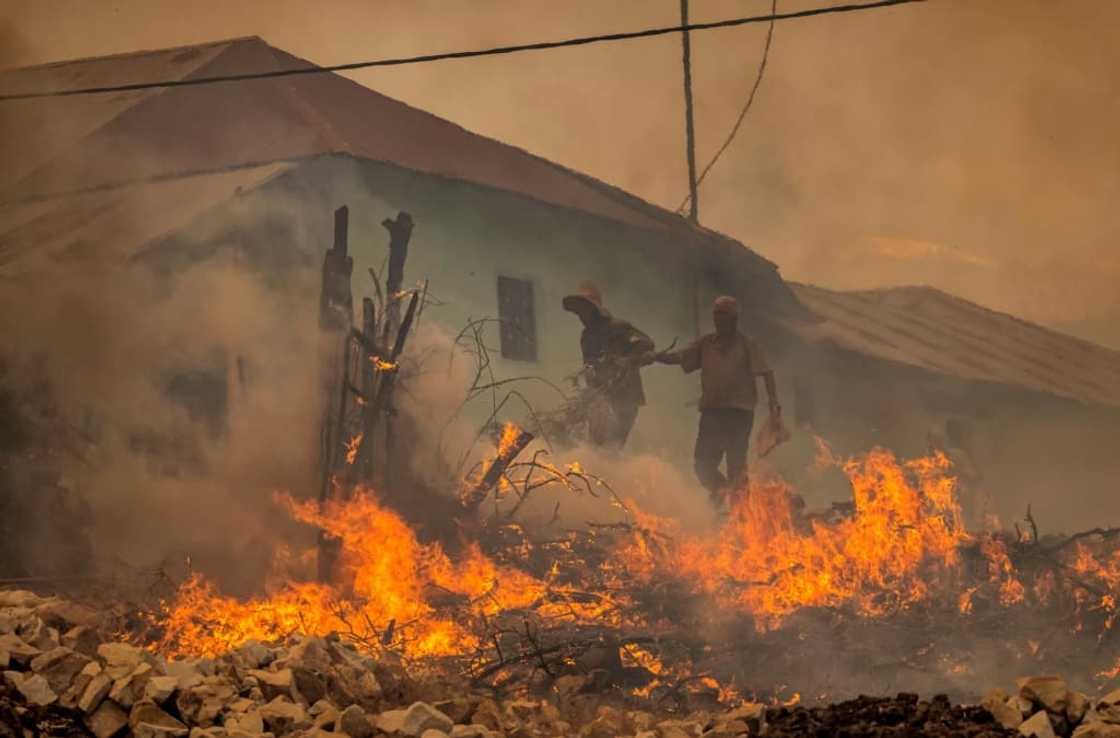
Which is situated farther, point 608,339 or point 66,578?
point 608,339

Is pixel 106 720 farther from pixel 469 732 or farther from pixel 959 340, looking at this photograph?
pixel 959 340

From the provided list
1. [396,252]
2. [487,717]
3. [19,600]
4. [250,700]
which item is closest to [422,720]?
[487,717]

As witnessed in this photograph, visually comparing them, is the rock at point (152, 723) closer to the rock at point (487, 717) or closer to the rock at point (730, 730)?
the rock at point (487, 717)

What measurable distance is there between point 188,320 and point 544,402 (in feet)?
18.4

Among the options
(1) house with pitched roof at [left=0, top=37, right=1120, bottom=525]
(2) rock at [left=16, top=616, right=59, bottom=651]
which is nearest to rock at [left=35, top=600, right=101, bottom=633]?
(2) rock at [left=16, top=616, right=59, bottom=651]

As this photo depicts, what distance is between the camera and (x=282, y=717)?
24.6 feet

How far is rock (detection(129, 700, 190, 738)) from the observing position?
7297 millimetres

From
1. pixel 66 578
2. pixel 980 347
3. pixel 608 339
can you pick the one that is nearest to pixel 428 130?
pixel 608 339

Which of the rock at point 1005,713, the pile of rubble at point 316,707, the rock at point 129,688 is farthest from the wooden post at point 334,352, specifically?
the rock at point 1005,713

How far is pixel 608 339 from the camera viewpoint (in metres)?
16.1

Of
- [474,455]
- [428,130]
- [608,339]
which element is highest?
[428,130]

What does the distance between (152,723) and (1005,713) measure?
4.68 meters

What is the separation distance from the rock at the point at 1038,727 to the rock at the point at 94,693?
5.04 metres

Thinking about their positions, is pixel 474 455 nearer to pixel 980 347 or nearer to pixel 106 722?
pixel 106 722
